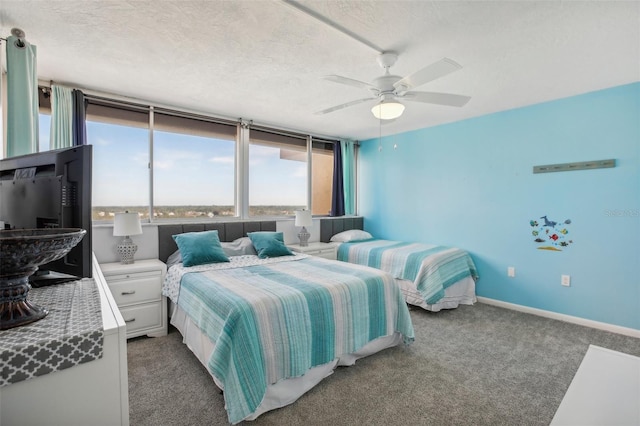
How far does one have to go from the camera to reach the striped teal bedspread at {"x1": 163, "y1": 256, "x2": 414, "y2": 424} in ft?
5.92

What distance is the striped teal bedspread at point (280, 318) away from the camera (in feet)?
5.92

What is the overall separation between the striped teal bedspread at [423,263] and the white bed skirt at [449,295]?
8cm

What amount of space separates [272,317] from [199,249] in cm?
152

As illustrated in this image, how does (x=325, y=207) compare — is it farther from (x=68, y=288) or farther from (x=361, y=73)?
(x=68, y=288)

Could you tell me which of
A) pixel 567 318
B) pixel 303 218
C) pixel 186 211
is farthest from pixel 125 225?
pixel 567 318

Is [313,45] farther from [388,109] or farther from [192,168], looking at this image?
[192,168]

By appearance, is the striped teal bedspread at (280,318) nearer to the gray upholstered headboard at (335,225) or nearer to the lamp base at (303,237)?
the lamp base at (303,237)

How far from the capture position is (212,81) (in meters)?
2.95

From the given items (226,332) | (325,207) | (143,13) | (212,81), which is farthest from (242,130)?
(226,332)

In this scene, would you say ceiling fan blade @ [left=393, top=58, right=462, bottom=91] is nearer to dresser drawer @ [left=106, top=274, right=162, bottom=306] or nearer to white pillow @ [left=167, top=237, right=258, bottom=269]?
white pillow @ [left=167, top=237, right=258, bottom=269]

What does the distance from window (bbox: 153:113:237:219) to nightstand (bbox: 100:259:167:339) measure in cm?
91

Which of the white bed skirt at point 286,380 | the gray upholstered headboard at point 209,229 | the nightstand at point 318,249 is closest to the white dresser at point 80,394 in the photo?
the white bed skirt at point 286,380

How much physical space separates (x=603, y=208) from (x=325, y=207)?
364cm

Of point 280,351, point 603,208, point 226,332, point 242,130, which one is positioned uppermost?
point 242,130
